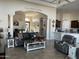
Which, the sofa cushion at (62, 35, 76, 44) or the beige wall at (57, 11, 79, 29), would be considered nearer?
the sofa cushion at (62, 35, 76, 44)

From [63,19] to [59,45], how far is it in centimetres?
673

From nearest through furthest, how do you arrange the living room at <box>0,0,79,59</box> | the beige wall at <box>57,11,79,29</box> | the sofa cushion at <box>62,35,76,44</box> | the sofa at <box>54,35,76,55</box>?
the sofa at <box>54,35,76,55</box> < the sofa cushion at <box>62,35,76,44</box> < the living room at <box>0,0,79,59</box> < the beige wall at <box>57,11,79,29</box>

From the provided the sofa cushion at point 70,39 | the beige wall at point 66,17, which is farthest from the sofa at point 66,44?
the beige wall at point 66,17

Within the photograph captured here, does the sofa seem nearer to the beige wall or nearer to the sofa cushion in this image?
the sofa cushion

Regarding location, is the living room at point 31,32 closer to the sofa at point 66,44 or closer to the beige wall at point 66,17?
the sofa at point 66,44

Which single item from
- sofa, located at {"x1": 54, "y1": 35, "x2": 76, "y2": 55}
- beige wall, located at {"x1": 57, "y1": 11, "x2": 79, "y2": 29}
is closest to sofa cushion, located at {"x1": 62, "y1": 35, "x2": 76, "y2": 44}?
sofa, located at {"x1": 54, "y1": 35, "x2": 76, "y2": 55}

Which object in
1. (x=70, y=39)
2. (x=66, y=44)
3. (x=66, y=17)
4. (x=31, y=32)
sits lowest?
(x=66, y=44)

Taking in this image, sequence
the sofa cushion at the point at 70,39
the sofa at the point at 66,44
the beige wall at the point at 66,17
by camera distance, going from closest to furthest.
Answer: the sofa at the point at 66,44 → the sofa cushion at the point at 70,39 → the beige wall at the point at 66,17

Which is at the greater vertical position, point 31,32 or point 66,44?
point 31,32

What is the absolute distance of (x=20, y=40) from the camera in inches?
308

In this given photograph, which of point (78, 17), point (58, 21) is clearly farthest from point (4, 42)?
point (78, 17)

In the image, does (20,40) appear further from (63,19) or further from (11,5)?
(63,19)

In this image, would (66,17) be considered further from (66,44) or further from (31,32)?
(66,44)

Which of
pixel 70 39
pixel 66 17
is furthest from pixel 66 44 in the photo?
pixel 66 17
